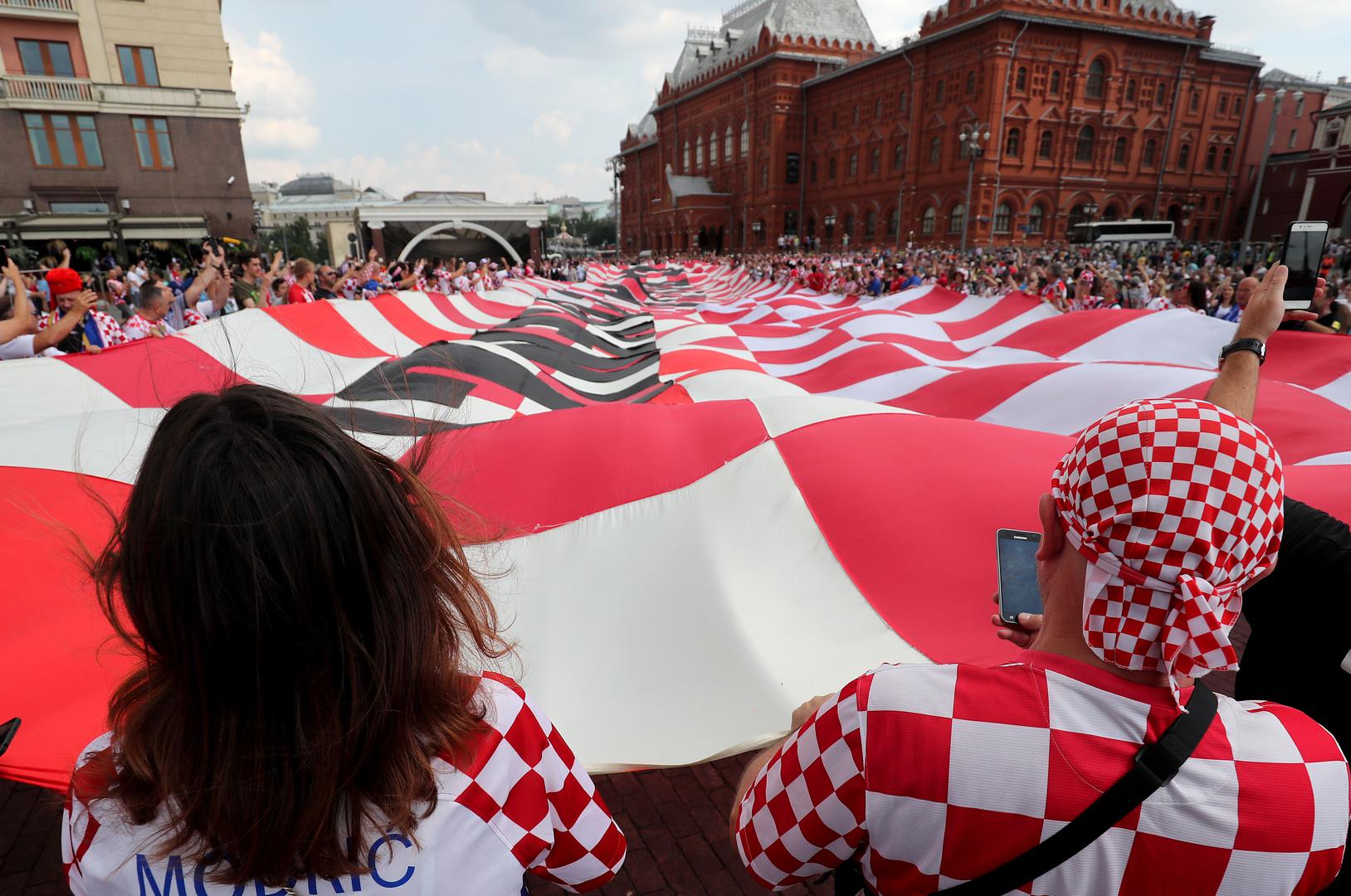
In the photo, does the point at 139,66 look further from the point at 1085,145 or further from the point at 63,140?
the point at 1085,145

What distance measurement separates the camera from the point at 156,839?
2.76 ft

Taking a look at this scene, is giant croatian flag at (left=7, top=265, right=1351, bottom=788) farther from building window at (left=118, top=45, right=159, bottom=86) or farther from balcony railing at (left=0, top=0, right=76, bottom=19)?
balcony railing at (left=0, top=0, right=76, bottom=19)

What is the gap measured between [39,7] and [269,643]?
111 ft

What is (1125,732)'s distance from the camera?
2.92 feet

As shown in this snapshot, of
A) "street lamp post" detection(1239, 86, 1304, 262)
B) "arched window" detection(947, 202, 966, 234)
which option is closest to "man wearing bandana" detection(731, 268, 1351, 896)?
"street lamp post" detection(1239, 86, 1304, 262)

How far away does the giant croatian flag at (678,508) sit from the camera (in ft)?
7.29

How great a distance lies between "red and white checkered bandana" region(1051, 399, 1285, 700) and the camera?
887mm

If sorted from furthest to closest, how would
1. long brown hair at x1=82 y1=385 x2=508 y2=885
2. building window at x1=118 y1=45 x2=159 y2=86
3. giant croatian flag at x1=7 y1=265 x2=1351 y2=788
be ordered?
building window at x1=118 y1=45 x2=159 y2=86
giant croatian flag at x1=7 y1=265 x2=1351 y2=788
long brown hair at x1=82 y1=385 x2=508 y2=885

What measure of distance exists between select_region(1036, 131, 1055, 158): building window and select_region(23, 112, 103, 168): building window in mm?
41396

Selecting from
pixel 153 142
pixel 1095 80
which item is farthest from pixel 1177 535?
pixel 1095 80

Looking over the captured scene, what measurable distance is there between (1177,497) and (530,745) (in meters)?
0.98

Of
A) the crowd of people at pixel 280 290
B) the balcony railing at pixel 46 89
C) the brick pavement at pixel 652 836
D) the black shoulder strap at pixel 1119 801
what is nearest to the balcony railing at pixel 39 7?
the balcony railing at pixel 46 89

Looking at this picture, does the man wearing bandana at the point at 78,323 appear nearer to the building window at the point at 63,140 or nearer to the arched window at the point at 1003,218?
the building window at the point at 63,140

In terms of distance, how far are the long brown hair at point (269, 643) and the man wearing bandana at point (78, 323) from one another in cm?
520
